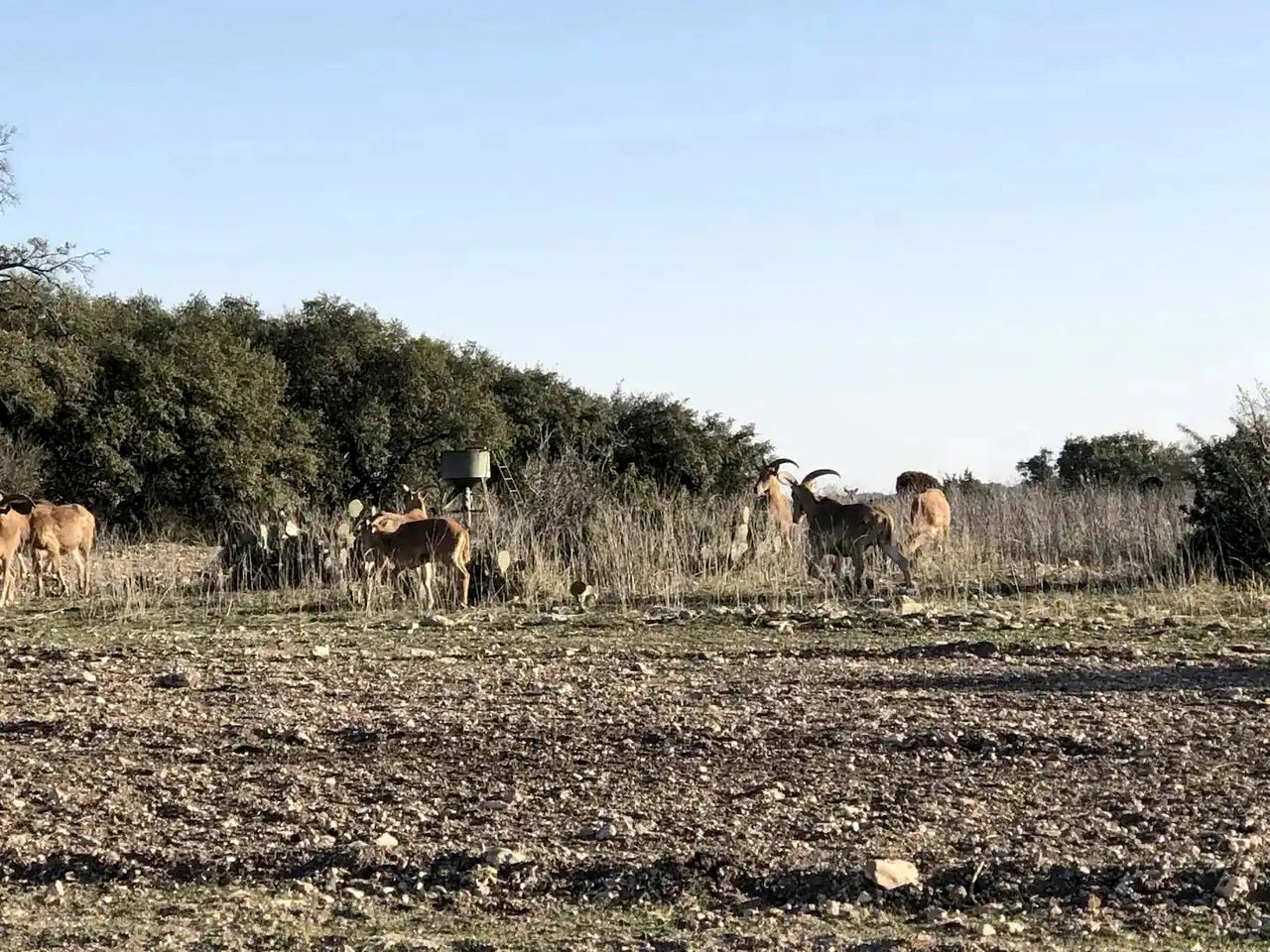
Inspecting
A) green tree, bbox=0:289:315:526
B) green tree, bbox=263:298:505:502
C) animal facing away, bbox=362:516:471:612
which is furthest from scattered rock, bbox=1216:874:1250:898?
green tree, bbox=263:298:505:502

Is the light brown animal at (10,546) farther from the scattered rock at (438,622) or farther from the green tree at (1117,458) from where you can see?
the green tree at (1117,458)

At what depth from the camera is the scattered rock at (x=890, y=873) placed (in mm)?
6262

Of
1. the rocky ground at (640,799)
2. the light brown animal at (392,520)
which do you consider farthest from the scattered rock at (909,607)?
the light brown animal at (392,520)

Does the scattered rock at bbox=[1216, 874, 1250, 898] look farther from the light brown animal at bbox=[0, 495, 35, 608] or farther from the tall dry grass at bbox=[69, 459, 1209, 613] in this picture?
the light brown animal at bbox=[0, 495, 35, 608]

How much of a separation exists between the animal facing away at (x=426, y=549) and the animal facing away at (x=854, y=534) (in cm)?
395

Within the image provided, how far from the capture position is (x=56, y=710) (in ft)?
33.6

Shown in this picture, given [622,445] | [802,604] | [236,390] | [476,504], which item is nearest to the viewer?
[802,604]

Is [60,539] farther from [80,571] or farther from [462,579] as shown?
[462,579]

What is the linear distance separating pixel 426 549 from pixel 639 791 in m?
10.6

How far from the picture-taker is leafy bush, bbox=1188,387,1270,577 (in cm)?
1922

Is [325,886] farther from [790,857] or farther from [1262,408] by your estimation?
[1262,408]

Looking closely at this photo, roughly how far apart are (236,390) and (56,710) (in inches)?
844

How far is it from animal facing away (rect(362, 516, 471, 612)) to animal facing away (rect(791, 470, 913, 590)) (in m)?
3.95

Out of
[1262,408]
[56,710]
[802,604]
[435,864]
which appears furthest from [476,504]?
[435,864]
